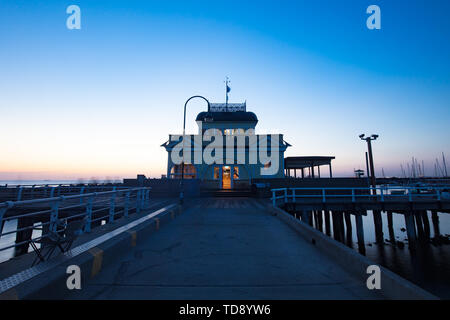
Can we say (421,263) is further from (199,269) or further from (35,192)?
(35,192)

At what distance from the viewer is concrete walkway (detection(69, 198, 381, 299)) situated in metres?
2.89

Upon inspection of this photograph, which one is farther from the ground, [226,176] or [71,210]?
[226,176]

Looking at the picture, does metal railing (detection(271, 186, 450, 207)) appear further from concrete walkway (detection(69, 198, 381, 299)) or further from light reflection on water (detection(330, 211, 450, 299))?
concrete walkway (detection(69, 198, 381, 299))

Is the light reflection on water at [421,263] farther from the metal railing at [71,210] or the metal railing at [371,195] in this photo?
the metal railing at [71,210]

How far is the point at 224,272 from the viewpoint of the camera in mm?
3582

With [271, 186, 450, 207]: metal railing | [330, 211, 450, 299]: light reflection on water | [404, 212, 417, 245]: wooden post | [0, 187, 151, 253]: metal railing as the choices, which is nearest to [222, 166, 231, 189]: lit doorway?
[271, 186, 450, 207]: metal railing

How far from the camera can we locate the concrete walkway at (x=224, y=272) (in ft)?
9.49

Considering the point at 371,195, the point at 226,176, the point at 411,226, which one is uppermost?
the point at 226,176

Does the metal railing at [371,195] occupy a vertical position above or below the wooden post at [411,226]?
above

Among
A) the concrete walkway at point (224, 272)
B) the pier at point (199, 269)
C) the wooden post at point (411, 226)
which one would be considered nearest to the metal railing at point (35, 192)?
the pier at point (199, 269)

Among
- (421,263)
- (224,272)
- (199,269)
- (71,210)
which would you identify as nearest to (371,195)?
(421,263)

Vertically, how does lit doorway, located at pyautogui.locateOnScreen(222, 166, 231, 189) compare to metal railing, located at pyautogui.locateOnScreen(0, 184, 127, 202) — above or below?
above
